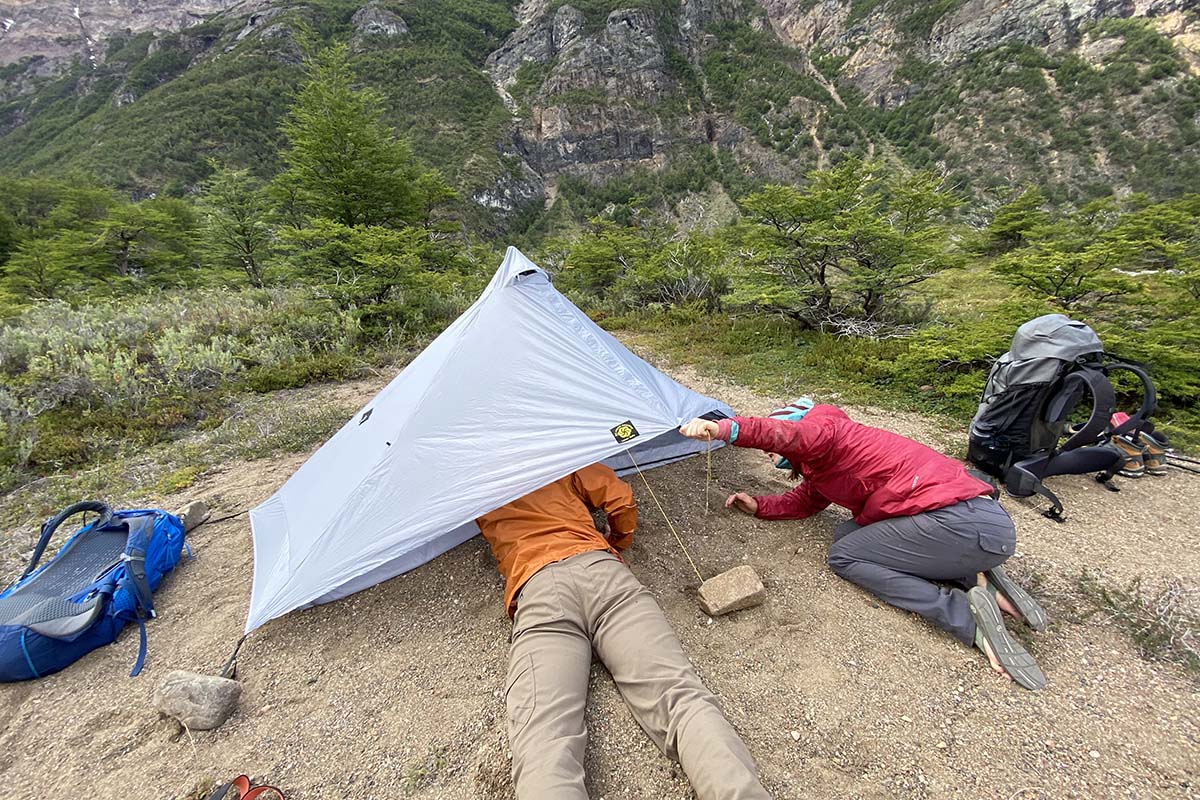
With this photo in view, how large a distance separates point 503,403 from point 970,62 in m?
92.9

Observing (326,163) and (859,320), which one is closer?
(859,320)

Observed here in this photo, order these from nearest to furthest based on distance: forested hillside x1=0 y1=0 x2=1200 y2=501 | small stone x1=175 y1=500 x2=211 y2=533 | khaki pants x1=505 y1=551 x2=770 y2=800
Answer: khaki pants x1=505 y1=551 x2=770 y2=800 → small stone x1=175 y1=500 x2=211 y2=533 → forested hillside x1=0 y1=0 x2=1200 y2=501

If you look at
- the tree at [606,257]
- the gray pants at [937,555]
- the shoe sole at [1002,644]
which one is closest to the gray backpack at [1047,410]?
the gray pants at [937,555]

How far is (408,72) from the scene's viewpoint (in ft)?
234

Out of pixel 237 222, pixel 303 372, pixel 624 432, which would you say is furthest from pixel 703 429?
pixel 237 222

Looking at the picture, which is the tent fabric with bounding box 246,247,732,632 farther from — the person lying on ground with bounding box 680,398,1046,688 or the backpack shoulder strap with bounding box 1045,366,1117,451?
the backpack shoulder strap with bounding box 1045,366,1117,451

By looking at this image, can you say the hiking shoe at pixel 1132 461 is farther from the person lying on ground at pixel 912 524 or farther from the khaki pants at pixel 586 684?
the khaki pants at pixel 586 684

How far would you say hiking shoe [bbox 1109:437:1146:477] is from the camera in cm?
407

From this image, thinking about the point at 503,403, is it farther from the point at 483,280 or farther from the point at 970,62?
the point at 970,62

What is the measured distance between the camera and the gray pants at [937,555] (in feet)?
8.44

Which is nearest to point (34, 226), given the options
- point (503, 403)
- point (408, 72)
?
point (503, 403)

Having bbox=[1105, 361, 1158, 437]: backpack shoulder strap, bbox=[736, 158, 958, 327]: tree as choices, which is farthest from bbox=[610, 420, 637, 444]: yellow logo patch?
bbox=[736, 158, 958, 327]: tree

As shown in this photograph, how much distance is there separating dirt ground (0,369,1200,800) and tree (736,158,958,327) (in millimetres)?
5305

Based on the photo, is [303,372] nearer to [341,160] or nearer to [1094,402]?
[341,160]
